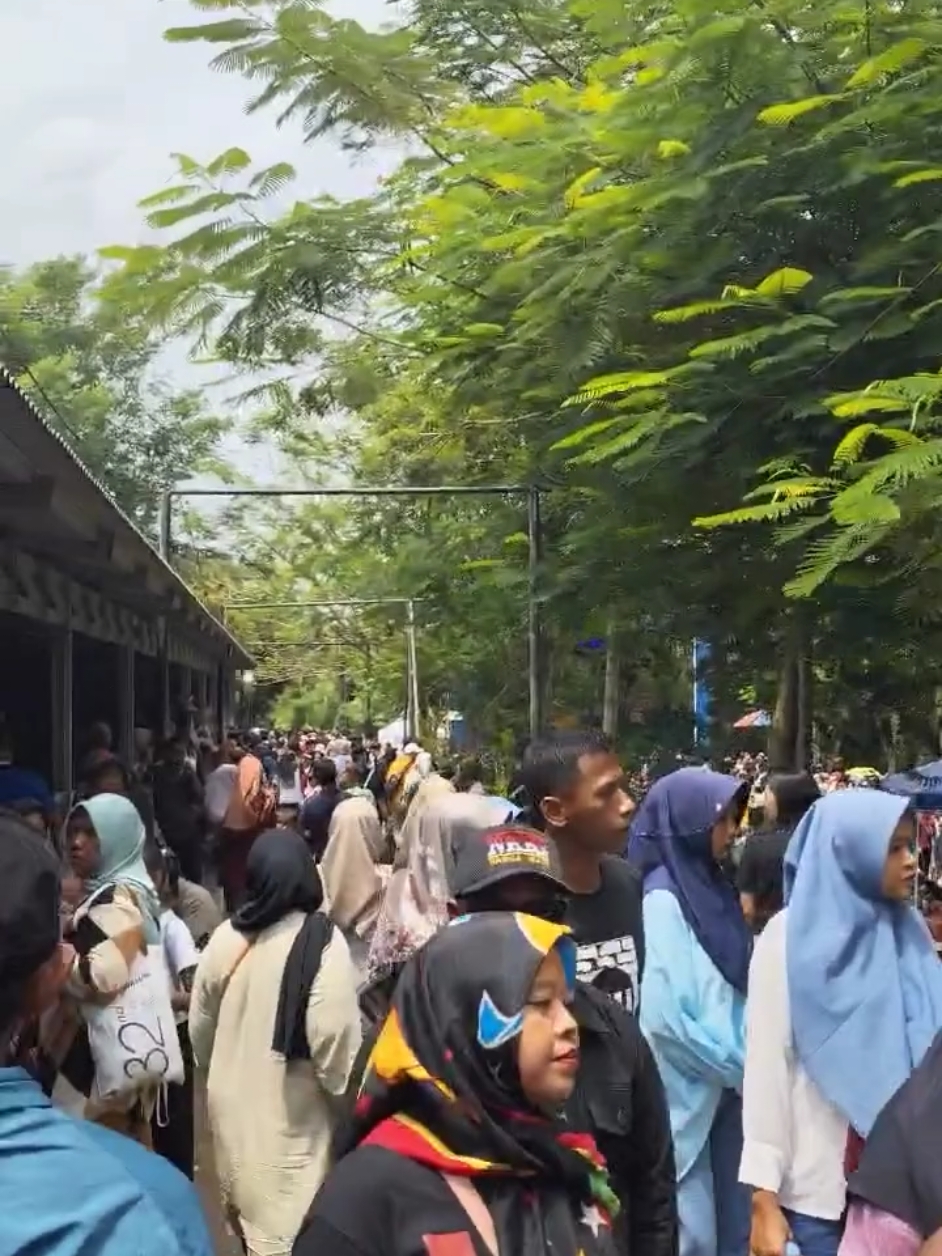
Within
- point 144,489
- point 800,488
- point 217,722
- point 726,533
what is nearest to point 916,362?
point 800,488

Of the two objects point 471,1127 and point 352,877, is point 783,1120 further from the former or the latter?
point 352,877

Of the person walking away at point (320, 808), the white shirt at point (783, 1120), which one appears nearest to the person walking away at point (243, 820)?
the person walking away at point (320, 808)

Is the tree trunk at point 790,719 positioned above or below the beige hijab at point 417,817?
above

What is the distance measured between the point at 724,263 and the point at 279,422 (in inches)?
555

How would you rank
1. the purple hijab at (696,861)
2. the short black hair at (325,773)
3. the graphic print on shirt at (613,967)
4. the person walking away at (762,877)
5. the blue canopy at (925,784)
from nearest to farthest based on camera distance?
1. the graphic print on shirt at (613,967)
2. the purple hijab at (696,861)
3. the person walking away at (762,877)
4. the blue canopy at (925,784)
5. the short black hair at (325,773)

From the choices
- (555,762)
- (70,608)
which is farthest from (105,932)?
(70,608)

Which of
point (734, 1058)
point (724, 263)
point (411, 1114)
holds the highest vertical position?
point (724, 263)

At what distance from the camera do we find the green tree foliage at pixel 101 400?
33469 millimetres

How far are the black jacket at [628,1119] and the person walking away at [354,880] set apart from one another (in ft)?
15.1

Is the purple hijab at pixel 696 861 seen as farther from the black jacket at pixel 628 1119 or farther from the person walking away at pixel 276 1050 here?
the black jacket at pixel 628 1119

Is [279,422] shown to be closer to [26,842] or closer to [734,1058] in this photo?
[734,1058]

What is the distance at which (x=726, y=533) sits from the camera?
380 inches

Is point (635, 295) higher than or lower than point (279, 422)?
lower

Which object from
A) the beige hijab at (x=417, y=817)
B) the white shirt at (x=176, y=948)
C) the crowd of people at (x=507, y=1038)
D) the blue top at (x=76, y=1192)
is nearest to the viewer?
the blue top at (x=76, y=1192)
